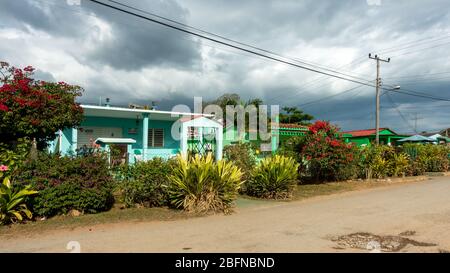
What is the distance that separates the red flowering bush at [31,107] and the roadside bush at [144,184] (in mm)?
2280

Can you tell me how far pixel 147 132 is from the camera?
59.6ft

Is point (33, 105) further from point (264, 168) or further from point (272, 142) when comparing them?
point (272, 142)

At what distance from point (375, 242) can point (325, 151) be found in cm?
952

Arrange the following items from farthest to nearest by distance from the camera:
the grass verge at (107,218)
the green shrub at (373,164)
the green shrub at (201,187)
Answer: the green shrub at (373,164)
the green shrub at (201,187)
the grass verge at (107,218)

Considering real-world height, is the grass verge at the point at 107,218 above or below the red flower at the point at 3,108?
below

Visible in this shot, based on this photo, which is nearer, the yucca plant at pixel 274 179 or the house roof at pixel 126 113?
the yucca plant at pixel 274 179

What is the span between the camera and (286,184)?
1197 centimetres

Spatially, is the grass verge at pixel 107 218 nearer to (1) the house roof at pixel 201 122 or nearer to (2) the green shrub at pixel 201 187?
(2) the green shrub at pixel 201 187

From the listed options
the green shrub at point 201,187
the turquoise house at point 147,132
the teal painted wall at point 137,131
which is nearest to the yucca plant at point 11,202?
the green shrub at point 201,187

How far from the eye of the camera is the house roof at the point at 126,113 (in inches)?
620

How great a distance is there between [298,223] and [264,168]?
14.6 feet

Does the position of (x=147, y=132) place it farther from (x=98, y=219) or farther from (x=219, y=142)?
(x=98, y=219)

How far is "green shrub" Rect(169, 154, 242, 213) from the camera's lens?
9141 millimetres
